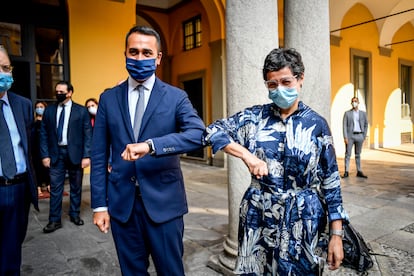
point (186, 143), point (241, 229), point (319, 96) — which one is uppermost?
point (319, 96)

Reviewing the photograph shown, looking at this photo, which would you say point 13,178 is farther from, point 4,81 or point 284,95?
point 284,95

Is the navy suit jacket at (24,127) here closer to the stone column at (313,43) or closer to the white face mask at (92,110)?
the stone column at (313,43)

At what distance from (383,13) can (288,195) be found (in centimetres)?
1446

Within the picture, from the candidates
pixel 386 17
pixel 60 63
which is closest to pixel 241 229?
pixel 60 63

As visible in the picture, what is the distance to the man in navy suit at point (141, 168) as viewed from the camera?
1940 mm

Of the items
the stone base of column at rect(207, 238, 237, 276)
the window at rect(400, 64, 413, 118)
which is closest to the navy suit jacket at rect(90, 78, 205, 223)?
the stone base of column at rect(207, 238, 237, 276)

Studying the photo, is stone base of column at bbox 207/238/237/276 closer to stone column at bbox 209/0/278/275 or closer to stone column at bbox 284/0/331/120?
stone column at bbox 209/0/278/275

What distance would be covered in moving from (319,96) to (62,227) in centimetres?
383

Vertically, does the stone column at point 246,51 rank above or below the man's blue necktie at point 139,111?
above

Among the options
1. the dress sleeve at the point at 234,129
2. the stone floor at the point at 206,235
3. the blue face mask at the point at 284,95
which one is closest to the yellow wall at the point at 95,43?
the stone floor at the point at 206,235

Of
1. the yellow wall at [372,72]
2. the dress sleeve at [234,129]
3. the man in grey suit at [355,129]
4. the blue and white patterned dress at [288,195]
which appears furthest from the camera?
the yellow wall at [372,72]

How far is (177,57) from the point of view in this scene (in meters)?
12.8

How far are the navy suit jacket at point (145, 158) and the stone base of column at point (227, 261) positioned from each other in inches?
52.8

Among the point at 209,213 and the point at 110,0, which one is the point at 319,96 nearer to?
the point at 209,213
